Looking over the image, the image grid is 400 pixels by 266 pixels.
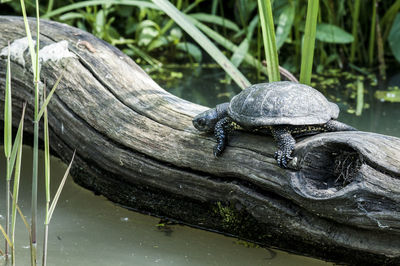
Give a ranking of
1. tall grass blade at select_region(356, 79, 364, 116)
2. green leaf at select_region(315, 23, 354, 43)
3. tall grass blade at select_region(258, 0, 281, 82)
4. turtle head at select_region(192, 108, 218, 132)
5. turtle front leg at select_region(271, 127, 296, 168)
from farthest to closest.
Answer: green leaf at select_region(315, 23, 354, 43)
tall grass blade at select_region(356, 79, 364, 116)
tall grass blade at select_region(258, 0, 281, 82)
turtle head at select_region(192, 108, 218, 132)
turtle front leg at select_region(271, 127, 296, 168)

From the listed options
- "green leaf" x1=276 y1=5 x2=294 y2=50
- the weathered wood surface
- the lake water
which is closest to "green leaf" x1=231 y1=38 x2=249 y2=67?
"green leaf" x1=276 y1=5 x2=294 y2=50

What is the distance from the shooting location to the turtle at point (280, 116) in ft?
8.13

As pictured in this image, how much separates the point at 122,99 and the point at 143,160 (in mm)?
440

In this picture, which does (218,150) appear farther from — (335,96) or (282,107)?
(335,96)

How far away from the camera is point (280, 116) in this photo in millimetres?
2500

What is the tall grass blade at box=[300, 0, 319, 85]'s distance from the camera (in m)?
2.79

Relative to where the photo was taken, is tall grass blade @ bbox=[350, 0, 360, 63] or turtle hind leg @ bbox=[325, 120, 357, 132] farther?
tall grass blade @ bbox=[350, 0, 360, 63]

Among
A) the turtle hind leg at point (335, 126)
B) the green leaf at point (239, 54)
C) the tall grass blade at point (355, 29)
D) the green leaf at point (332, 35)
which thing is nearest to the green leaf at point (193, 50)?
the green leaf at point (239, 54)

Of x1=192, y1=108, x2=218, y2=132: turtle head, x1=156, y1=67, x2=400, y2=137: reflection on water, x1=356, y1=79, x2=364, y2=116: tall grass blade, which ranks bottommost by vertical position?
x1=156, y1=67, x2=400, y2=137: reflection on water

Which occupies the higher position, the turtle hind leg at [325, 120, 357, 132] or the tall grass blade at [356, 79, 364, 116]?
the turtle hind leg at [325, 120, 357, 132]

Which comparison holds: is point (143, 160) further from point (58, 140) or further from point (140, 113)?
point (58, 140)

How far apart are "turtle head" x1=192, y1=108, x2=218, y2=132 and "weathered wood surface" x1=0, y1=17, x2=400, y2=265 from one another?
0.17 ft

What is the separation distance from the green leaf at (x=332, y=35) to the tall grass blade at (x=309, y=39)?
2.12m

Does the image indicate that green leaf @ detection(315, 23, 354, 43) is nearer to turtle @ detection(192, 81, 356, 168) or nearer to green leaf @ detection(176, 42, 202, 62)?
green leaf @ detection(176, 42, 202, 62)
